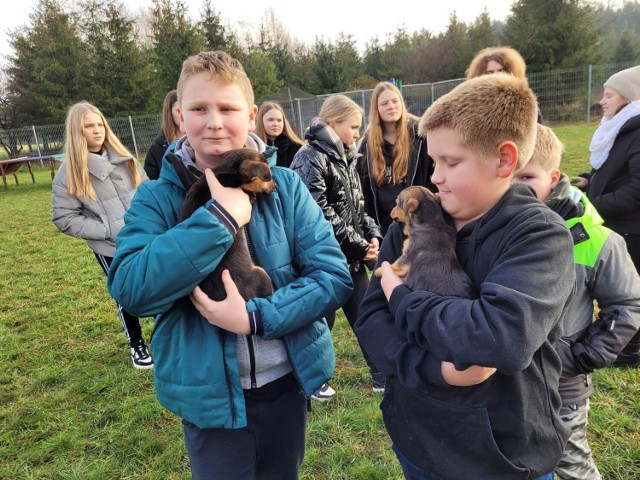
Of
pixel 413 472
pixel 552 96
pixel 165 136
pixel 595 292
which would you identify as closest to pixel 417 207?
pixel 413 472

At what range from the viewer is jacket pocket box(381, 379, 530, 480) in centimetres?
145

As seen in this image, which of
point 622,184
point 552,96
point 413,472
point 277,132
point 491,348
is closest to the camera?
point 491,348

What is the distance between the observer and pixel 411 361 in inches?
58.6

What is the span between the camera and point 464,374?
4.47 feet

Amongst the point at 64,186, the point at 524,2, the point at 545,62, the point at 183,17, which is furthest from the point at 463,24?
the point at 64,186

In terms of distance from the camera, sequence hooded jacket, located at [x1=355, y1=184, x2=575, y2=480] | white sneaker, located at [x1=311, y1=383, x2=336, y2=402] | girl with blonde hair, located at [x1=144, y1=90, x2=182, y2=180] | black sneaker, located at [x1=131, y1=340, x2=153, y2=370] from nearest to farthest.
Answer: hooded jacket, located at [x1=355, y1=184, x2=575, y2=480], white sneaker, located at [x1=311, y1=383, x2=336, y2=402], black sneaker, located at [x1=131, y1=340, x2=153, y2=370], girl with blonde hair, located at [x1=144, y1=90, x2=182, y2=180]

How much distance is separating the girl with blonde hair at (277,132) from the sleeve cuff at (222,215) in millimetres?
4649

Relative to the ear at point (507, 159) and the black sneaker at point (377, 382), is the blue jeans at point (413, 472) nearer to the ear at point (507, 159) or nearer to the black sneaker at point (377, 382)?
the ear at point (507, 159)

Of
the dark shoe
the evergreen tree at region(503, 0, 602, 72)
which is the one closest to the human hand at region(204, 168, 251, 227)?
the dark shoe

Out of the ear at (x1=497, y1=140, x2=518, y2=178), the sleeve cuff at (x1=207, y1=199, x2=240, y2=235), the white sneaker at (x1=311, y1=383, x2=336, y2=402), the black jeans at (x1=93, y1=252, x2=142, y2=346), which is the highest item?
the ear at (x1=497, y1=140, x2=518, y2=178)

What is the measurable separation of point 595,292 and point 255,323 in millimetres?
1895

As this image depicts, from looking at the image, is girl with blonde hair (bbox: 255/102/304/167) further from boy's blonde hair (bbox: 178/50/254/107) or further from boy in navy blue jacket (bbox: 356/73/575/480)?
boy in navy blue jacket (bbox: 356/73/575/480)

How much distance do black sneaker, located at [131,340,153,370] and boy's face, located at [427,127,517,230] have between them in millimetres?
4400

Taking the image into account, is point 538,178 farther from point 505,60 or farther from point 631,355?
point 631,355
